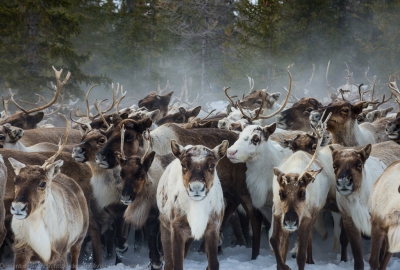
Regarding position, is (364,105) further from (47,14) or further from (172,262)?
(47,14)

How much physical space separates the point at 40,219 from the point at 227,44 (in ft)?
72.3

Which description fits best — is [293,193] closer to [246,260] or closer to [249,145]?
[249,145]

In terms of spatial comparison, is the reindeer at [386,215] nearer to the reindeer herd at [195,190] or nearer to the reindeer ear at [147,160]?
the reindeer herd at [195,190]

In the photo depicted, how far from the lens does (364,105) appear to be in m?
8.77

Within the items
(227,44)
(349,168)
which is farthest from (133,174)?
(227,44)

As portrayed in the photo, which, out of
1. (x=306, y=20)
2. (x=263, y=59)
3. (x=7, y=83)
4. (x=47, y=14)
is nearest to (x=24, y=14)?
(x=47, y=14)

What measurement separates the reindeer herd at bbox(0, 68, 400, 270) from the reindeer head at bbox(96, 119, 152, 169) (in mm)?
13

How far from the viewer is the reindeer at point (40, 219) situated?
531 centimetres

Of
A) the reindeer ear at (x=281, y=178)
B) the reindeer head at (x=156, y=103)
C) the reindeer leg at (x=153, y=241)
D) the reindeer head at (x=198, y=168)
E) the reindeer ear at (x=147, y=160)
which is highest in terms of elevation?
the reindeer head at (x=198, y=168)

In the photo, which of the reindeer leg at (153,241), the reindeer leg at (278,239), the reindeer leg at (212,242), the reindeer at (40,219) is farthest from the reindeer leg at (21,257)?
the reindeer leg at (278,239)

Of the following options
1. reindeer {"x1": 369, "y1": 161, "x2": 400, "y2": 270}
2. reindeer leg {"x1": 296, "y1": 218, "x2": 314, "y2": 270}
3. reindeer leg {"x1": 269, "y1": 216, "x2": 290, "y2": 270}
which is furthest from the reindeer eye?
reindeer {"x1": 369, "y1": 161, "x2": 400, "y2": 270}

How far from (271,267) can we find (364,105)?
2.98 meters

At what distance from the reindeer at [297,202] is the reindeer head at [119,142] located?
1.93 m

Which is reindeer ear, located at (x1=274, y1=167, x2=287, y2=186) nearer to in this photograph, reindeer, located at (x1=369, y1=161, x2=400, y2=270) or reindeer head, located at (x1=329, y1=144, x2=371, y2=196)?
reindeer head, located at (x1=329, y1=144, x2=371, y2=196)
